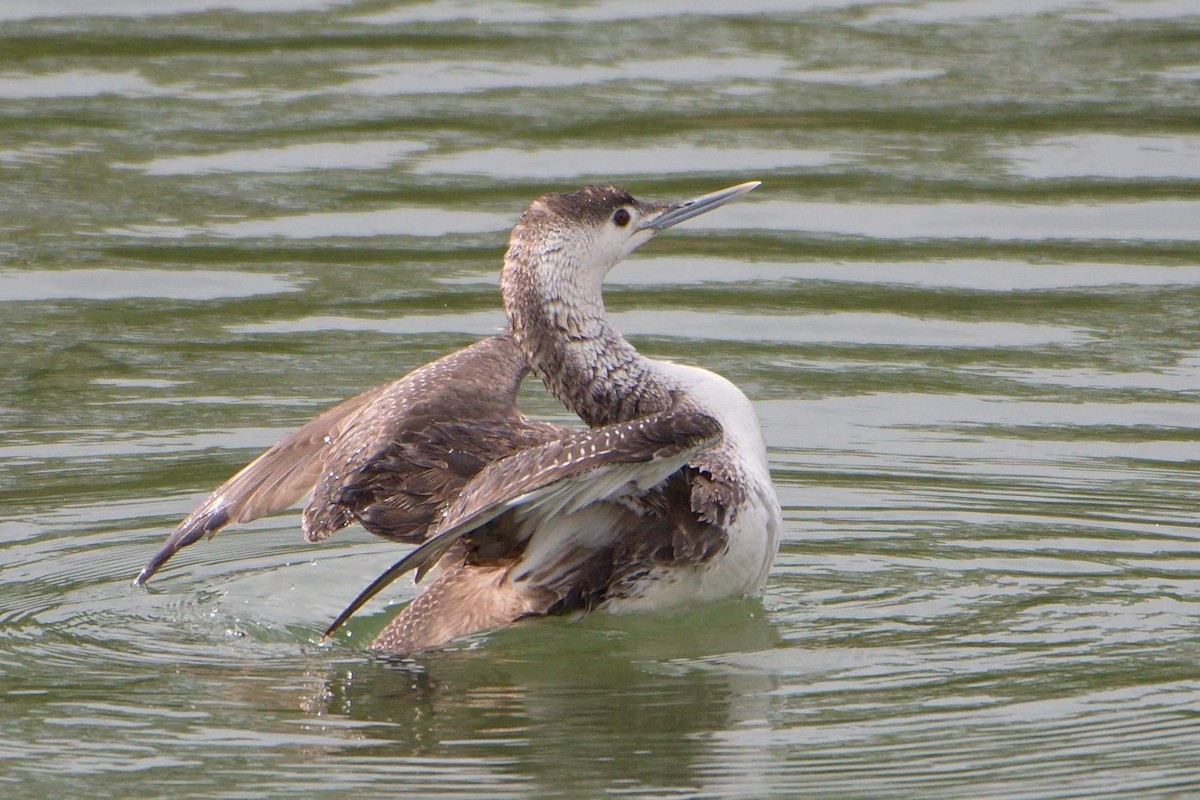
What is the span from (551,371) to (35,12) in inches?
262

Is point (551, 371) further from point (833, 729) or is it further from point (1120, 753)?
point (1120, 753)

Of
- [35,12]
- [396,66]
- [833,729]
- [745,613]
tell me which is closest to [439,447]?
[745,613]

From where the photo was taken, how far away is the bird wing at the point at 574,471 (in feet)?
19.5

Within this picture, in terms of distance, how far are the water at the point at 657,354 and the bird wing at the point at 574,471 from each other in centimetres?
45

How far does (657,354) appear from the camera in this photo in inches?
367

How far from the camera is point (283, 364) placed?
9.25m

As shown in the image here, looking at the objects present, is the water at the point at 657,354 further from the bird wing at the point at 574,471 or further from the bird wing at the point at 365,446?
the bird wing at the point at 574,471

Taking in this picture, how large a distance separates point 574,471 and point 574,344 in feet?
3.73

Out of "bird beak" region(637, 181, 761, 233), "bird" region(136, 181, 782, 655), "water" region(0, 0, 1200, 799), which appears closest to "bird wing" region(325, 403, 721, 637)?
"bird" region(136, 181, 782, 655)

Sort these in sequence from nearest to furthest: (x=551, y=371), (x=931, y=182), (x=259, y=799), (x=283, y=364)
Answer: (x=259, y=799) → (x=551, y=371) → (x=283, y=364) → (x=931, y=182)

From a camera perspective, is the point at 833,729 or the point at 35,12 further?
the point at 35,12

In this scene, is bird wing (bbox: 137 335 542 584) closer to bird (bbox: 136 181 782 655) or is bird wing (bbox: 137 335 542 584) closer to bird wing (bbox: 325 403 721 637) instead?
bird (bbox: 136 181 782 655)

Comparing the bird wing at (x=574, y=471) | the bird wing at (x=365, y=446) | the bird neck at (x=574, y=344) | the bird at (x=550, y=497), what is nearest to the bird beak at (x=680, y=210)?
the bird at (x=550, y=497)

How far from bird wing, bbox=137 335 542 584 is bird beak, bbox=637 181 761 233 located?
58 centimetres
